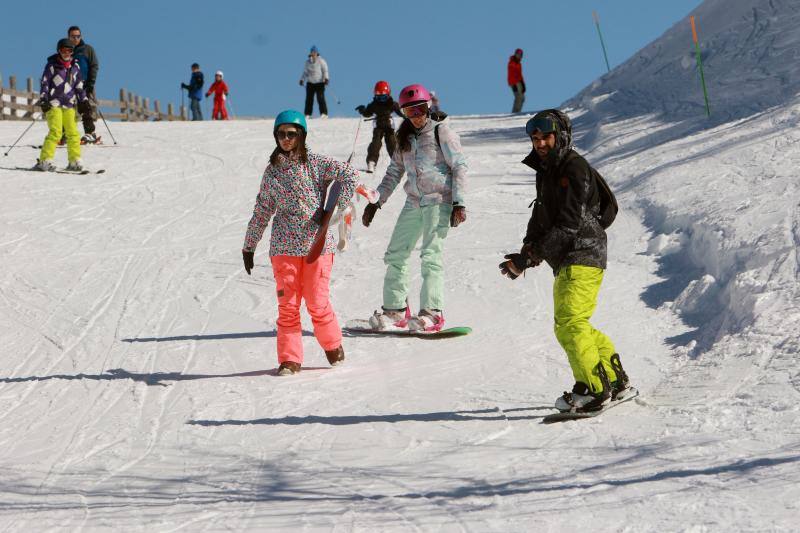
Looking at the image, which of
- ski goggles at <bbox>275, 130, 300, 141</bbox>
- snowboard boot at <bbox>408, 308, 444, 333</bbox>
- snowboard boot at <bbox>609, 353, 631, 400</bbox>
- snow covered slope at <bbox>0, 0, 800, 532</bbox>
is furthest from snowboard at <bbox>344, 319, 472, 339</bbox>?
snowboard boot at <bbox>609, 353, 631, 400</bbox>

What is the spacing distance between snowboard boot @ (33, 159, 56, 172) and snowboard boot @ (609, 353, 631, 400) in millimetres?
12701

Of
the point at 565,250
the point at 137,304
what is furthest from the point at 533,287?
the point at 565,250

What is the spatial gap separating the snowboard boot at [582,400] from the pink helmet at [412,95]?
2.90m

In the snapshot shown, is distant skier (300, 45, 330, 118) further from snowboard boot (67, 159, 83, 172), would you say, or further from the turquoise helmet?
the turquoise helmet

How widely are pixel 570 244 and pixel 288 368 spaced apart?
2.34 metres

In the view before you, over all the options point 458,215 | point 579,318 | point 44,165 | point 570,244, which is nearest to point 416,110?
point 458,215

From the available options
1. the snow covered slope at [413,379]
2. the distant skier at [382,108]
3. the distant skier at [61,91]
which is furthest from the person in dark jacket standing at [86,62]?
the distant skier at [382,108]

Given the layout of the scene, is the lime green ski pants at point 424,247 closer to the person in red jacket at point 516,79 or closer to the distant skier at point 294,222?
the distant skier at point 294,222

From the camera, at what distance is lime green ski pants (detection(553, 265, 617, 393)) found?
5.46 m

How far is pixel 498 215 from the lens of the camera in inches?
526

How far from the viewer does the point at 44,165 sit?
16.6m

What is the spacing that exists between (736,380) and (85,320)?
17.4 feet

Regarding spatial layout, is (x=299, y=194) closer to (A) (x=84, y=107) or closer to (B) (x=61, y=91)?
(B) (x=61, y=91)

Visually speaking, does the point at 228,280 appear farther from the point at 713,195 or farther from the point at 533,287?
the point at 713,195
